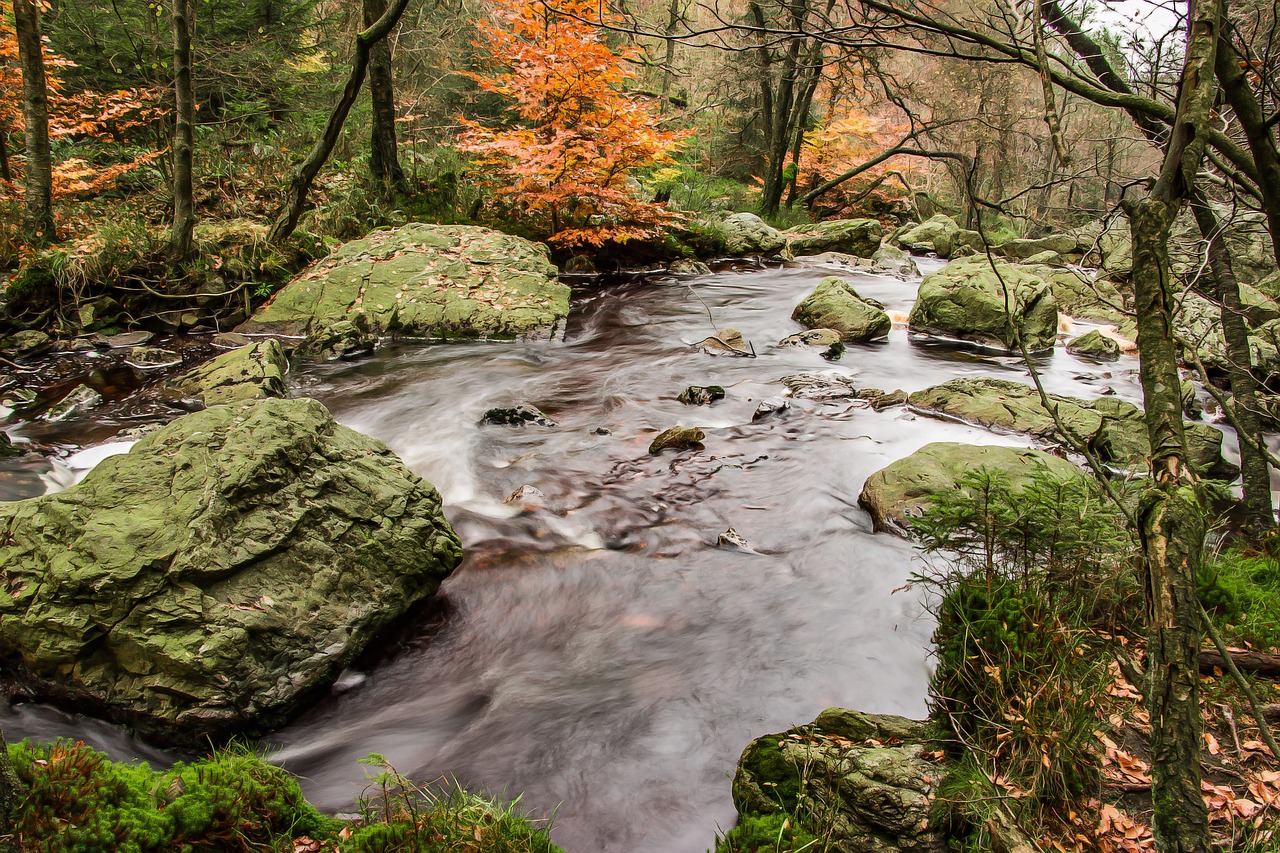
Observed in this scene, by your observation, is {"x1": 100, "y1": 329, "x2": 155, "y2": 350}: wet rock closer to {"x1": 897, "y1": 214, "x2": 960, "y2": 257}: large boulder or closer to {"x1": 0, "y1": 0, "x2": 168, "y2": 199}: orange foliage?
{"x1": 0, "y1": 0, "x2": 168, "y2": 199}: orange foliage

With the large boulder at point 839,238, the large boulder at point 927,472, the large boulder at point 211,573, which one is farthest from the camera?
the large boulder at point 839,238

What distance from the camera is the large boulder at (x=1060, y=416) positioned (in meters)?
5.82

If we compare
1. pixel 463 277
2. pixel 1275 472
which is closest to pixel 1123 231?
pixel 1275 472

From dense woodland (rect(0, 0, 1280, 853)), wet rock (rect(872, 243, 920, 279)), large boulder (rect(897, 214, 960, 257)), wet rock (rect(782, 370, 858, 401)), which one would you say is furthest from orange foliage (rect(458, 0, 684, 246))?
large boulder (rect(897, 214, 960, 257))

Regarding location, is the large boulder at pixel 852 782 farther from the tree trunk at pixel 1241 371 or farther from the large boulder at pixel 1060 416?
the large boulder at pixel 1060 416

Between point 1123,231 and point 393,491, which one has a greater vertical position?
point 1123,231

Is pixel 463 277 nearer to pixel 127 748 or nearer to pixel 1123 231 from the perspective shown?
pixel 127 748

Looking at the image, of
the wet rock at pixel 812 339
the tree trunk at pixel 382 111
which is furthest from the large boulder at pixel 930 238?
the tree trunk at pixel 382 111

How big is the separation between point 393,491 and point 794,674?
2778mm

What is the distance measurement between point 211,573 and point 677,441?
417 cm

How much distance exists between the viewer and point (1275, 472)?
6328 millimetres

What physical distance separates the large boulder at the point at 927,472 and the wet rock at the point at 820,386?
8.54 feet

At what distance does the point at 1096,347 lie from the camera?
1030 cm

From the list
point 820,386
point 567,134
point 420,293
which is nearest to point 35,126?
point 420,293
